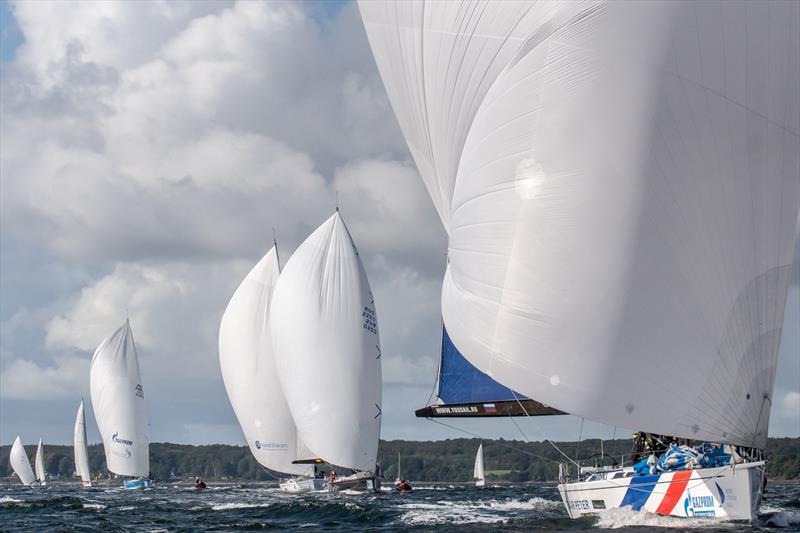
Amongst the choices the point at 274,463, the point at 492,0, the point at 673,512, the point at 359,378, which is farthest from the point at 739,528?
the point at 274,463

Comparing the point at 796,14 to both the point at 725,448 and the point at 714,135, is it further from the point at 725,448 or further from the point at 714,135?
the point at 725,448

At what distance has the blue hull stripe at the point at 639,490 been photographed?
72.1ft

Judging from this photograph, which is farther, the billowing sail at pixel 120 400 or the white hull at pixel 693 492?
the billowing sail at pixel 120 400

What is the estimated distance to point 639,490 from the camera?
22.1 meters

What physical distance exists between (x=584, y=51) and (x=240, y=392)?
4380 centimetres

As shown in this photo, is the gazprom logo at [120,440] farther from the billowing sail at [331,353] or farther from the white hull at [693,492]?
the white hull at [693,492]

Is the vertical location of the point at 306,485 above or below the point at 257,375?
below

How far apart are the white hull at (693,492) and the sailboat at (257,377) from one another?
3475cm

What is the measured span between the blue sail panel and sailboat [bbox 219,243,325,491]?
24.3 meters

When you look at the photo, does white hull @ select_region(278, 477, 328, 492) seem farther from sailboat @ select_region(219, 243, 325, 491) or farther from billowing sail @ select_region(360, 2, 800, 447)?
billowing sail @ select_region(360, 2, 800, 447)

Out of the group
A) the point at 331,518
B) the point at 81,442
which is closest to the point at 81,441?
the point at 81,442

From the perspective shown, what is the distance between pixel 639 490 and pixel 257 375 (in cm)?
3764

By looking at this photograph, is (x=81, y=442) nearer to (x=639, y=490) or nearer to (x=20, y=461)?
(x=20, y=461)

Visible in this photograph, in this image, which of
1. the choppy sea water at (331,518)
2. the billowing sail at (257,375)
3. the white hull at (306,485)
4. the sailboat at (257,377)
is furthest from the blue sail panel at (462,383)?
the billowing sail at (257,375)
